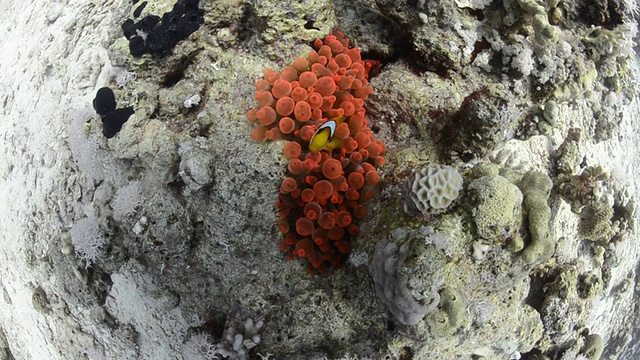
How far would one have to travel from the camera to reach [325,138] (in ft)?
8.88

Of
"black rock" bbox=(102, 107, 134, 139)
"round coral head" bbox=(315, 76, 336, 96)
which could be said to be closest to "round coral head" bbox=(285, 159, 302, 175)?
"round coral head" bbox=(315, 76, 336, 96)

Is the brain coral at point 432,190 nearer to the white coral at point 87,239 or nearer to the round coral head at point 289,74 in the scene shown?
the round coral head at point 289,74

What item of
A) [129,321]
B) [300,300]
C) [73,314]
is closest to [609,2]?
[300,300]

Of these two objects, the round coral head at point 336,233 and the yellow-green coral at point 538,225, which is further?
the round coral head at point 336,233

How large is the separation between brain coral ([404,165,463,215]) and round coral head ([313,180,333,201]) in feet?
1.68

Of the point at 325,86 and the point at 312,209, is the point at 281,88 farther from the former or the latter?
the point at 312,209

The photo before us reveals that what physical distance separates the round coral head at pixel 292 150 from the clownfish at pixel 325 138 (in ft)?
0.29

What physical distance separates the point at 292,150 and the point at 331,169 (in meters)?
0.27

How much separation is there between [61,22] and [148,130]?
1856mm

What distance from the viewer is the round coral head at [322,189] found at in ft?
8.83

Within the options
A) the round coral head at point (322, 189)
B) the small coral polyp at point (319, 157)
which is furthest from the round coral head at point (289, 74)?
the round coral head at point (322, 189)

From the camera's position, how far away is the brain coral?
2.31 meters

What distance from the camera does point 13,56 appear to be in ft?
13.6

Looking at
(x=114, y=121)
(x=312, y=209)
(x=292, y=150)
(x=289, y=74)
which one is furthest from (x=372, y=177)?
(x=114, y=121)
